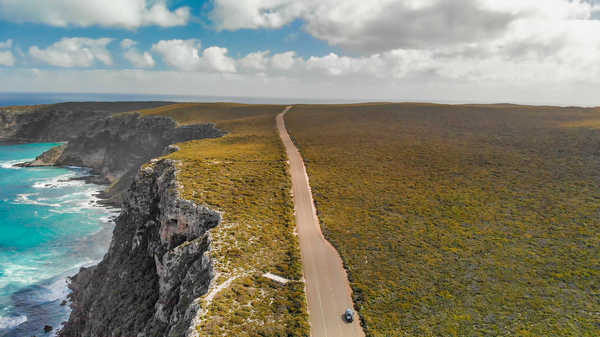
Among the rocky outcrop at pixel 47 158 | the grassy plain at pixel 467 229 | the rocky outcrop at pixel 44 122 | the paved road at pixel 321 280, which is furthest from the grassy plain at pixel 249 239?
the rocky outcrop at pixel 44 122

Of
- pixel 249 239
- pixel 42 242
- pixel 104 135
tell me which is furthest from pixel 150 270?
pixel 104 135

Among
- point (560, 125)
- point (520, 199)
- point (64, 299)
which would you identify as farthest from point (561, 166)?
point (64, 299)

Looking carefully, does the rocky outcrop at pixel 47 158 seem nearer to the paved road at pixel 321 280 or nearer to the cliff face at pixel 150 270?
the cliff face at pixel 150 270

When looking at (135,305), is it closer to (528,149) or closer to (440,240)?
(440,240)

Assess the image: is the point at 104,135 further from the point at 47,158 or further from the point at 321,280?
the point at 321,280

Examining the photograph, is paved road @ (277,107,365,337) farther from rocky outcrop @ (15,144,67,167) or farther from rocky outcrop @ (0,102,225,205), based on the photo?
rocky outcrop @ (15,144,67,167)

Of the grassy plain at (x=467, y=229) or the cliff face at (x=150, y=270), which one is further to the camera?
the cliff face at (x=150, y=270)
